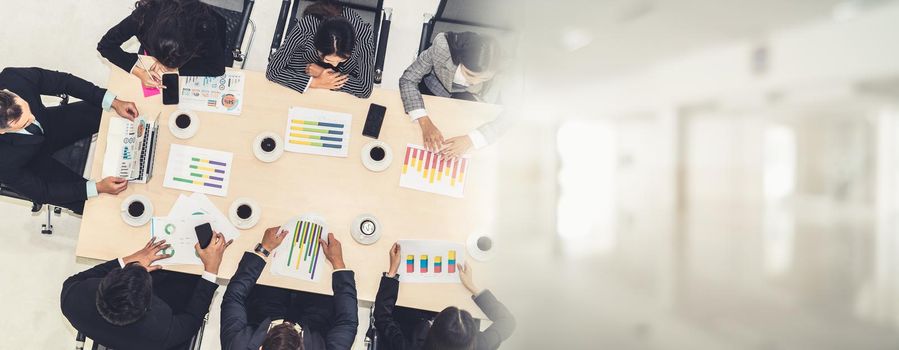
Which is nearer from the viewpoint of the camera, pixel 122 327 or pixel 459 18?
pixel 122 327

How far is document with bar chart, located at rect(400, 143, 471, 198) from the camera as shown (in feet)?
5.64

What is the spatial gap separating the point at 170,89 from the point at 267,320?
33.8 inches

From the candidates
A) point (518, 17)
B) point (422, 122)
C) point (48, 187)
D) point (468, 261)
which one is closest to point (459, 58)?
point (422, 122)

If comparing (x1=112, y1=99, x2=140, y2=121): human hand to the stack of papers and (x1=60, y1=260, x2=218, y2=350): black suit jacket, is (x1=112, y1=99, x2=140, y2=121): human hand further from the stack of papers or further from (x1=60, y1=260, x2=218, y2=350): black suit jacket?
(x1=60, y1=260, x2=218, y2=350): black suit jacket

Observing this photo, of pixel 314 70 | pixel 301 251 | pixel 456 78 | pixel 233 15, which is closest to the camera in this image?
pixel 301 251

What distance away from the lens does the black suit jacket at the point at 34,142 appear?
5.40 feet

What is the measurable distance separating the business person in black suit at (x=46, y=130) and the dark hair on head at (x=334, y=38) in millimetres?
685

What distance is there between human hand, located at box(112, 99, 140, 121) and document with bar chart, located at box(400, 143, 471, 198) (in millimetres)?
937

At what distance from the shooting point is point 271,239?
1617mm

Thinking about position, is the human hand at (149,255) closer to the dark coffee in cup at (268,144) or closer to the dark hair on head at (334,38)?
the dark coffee in cup at (268,144)

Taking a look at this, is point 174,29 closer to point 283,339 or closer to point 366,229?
point 366,229

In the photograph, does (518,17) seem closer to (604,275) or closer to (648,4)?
(648,4)

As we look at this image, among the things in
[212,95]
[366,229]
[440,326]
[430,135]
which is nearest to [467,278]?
[440,326]

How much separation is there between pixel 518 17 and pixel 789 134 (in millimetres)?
306
